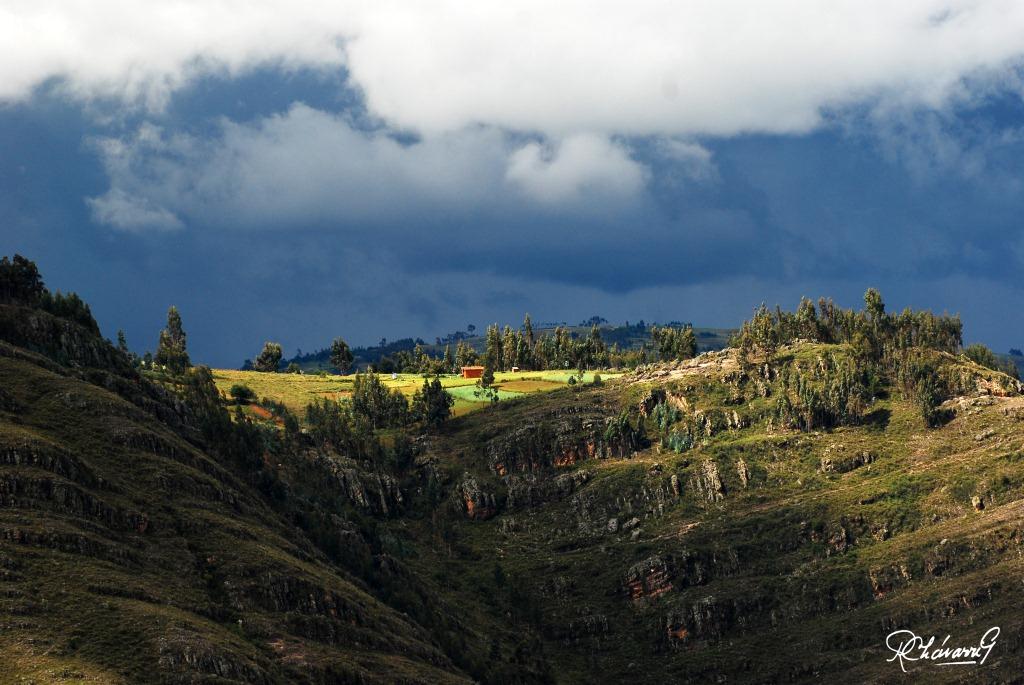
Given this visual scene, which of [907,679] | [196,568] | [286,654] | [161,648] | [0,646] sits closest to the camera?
[0,646]

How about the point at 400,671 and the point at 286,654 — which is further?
the point at 400,671

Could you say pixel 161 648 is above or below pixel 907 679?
above

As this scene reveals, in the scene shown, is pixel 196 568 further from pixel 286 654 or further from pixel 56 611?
pixel 56 611

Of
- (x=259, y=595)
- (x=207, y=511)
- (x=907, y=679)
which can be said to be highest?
(x=207, y=511)

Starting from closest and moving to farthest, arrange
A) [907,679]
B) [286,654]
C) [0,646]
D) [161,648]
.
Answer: [0,646] < [161,648] < [286,654] < [907,679]

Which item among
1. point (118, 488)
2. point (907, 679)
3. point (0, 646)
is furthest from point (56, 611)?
point (907, 679)

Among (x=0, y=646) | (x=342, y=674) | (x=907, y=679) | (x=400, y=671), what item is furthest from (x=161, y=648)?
(x=907, y=679)

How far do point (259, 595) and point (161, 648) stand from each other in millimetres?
34171

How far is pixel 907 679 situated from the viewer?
194250 millimetres

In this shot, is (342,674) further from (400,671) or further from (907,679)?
(907,679)

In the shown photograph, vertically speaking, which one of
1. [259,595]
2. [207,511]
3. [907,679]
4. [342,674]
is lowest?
[907,679]

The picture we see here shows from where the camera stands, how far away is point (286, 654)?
16700 cm

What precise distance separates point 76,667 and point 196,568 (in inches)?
1670

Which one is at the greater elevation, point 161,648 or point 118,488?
point 118,488
